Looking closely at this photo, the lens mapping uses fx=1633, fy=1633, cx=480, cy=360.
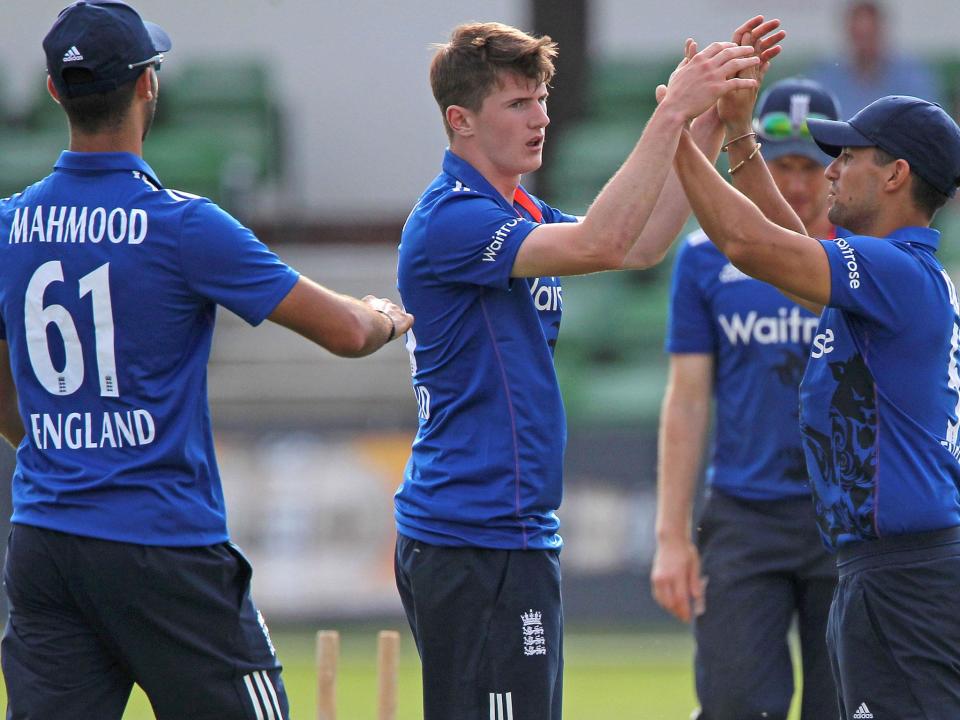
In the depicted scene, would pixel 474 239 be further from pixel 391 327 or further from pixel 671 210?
pixel 671 210

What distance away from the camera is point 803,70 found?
44.9ft

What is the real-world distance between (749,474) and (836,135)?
4.71 feet

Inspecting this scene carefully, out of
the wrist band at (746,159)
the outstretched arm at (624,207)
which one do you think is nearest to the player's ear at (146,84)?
the outstretched arm at (624,207)

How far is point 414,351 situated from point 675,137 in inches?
35.1

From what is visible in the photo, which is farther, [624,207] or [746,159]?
[746,159]

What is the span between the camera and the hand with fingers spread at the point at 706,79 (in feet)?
13.4

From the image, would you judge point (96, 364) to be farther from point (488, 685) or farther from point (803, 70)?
point (803, 70)

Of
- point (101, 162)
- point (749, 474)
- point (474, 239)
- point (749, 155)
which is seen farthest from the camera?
point (749, 474)

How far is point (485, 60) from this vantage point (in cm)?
430

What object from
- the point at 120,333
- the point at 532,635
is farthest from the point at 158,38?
the point at 532,635

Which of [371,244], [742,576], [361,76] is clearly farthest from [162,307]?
[361,76]

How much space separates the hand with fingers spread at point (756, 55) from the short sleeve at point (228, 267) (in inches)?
53.5

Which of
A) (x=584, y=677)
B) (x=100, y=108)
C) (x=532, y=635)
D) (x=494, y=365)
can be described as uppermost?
(x=100, y=108)

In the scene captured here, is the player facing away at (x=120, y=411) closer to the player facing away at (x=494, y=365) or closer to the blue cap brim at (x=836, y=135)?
the player facing away at (x=494, y=365)
